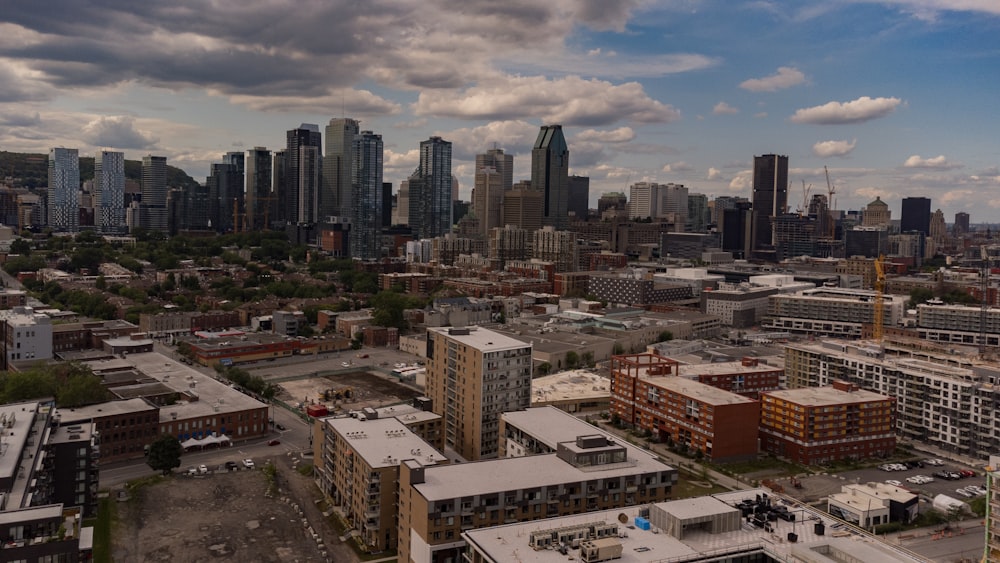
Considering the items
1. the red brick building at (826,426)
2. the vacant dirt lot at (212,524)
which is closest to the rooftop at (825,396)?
Result: the red brick building at (826,426)

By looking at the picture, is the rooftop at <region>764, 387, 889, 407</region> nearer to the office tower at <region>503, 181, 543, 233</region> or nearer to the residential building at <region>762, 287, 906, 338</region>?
the residential building at <region>762, 287, 906, 338</region>

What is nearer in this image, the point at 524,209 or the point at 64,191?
the point at 524,209

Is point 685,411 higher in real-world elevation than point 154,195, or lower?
lower

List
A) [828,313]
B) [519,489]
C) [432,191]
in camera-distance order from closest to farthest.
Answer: [519,489], [828,313], [432,191]

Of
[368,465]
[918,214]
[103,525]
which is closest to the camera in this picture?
[368,465]

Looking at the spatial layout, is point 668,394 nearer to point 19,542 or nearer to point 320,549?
point 320,549

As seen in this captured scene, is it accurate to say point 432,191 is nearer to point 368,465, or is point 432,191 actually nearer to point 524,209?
point 524,209

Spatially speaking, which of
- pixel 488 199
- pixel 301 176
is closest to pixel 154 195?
pixel 301 176

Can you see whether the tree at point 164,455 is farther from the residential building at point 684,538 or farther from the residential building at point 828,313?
the residential building at point 828,313
